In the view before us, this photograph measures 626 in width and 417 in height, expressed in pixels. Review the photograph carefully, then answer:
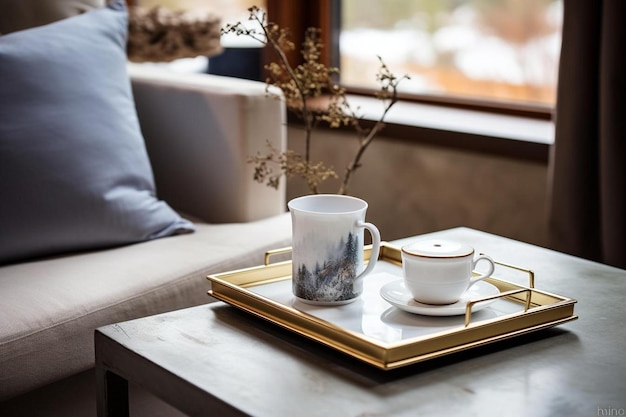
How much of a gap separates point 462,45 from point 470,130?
1.28 feet

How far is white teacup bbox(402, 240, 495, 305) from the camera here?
1.03m

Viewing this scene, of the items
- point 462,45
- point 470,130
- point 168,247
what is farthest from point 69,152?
point 462,45

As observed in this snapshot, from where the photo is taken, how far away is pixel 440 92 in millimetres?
2645

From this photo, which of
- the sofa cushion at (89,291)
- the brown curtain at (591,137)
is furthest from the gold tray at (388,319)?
the brown curtain at (591,137)

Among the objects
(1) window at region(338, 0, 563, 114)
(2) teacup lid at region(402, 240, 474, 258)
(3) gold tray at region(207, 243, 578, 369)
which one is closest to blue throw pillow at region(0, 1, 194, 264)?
(3) gold tray at region(207, 243, 578, 369)

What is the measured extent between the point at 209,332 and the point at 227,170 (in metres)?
0.83

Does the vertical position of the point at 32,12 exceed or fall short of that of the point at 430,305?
it exceeds it

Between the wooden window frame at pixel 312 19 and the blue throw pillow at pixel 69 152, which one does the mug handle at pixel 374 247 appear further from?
the wooden window frame at pixel 312 19

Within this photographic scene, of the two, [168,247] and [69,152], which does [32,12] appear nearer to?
[69,152]

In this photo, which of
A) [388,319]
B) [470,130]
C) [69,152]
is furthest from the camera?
[470,130]

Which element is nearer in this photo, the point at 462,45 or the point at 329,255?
the point at 329,255

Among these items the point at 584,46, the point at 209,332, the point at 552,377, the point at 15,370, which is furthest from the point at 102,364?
the point at 584,46

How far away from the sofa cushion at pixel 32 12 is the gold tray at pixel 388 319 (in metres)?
0.96

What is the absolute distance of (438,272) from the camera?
1.03 m
